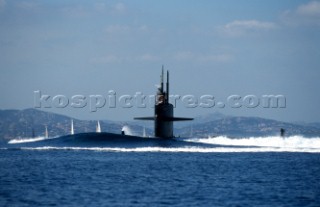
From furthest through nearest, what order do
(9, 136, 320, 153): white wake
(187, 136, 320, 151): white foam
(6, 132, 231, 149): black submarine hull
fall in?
1. (187, 136, 320, 151): white foam
2. (6, 132, 231, 149): black submarine hull
3. (9, 136, 320, 153): white wake

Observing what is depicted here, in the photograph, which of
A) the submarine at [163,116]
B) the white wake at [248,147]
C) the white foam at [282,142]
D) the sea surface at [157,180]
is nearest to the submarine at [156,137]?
the submarine at [163,116]

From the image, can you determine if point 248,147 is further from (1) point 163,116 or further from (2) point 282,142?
(1) point 163,116

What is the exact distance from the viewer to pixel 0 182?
187 feet

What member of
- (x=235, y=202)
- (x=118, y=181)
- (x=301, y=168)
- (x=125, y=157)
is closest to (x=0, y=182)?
(x=118, y=181)

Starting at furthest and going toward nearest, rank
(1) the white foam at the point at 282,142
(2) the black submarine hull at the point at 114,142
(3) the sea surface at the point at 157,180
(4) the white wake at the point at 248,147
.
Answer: (1) the white foam at the point at 282,142
(2) the black submarine hull at the point at 114,142
(4) the white wake at the point at 248,147
(3) the sea surface at the point at 157,180

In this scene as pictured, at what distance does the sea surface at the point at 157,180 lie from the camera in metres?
46.3

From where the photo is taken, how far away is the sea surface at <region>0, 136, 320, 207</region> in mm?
46344

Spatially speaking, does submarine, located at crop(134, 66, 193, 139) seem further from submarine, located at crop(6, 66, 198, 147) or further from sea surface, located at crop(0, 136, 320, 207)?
sea surface, located at crop(0, 136, 320, 207)

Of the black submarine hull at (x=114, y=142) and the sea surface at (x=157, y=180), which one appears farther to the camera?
the black submarine hull at (x=114, y=142)

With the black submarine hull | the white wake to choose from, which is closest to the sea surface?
the white wake

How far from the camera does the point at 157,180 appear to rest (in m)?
58.1

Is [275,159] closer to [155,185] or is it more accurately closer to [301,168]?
[301,168]

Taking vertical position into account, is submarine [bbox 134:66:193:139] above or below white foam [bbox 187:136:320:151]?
above

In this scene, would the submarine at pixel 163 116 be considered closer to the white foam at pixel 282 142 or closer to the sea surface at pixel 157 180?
the sea surface at pixel 157 180
